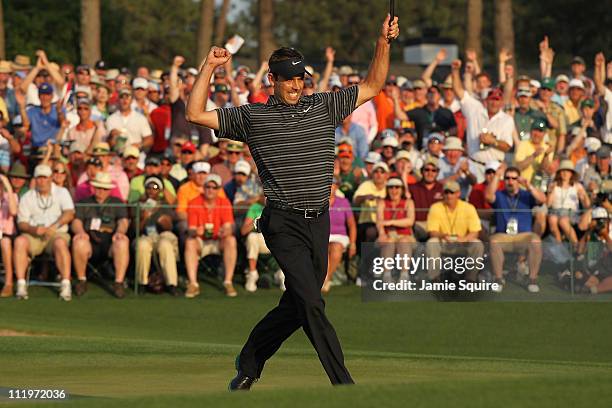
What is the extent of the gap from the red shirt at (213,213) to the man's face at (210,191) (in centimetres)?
6

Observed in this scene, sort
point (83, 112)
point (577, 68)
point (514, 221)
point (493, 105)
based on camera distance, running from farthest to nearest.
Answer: point (577, 68) → point (493, 105) → point (83, 112) → point (514, 221)

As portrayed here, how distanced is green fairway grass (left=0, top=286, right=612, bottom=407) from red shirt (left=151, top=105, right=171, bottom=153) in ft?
9.40

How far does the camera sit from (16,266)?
18578mm

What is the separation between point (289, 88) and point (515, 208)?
10531 millimetres

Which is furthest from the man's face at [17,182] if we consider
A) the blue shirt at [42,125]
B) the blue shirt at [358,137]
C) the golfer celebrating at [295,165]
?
the golfer celebrating at [295,165]

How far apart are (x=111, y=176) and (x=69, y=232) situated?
1081 millimetres

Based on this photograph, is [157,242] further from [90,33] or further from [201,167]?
[90,33]

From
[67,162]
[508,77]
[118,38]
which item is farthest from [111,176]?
[118,38]

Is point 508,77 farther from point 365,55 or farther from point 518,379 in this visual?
point 365,55

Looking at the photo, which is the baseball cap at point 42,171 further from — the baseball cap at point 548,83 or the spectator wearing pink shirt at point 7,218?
the baseball cap at point 548,83

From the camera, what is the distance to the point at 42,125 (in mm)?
21062

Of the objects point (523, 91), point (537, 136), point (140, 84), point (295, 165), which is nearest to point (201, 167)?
point (140, 84)

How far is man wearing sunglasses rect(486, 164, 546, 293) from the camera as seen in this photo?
18.6m

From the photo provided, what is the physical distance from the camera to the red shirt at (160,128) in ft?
71.6
